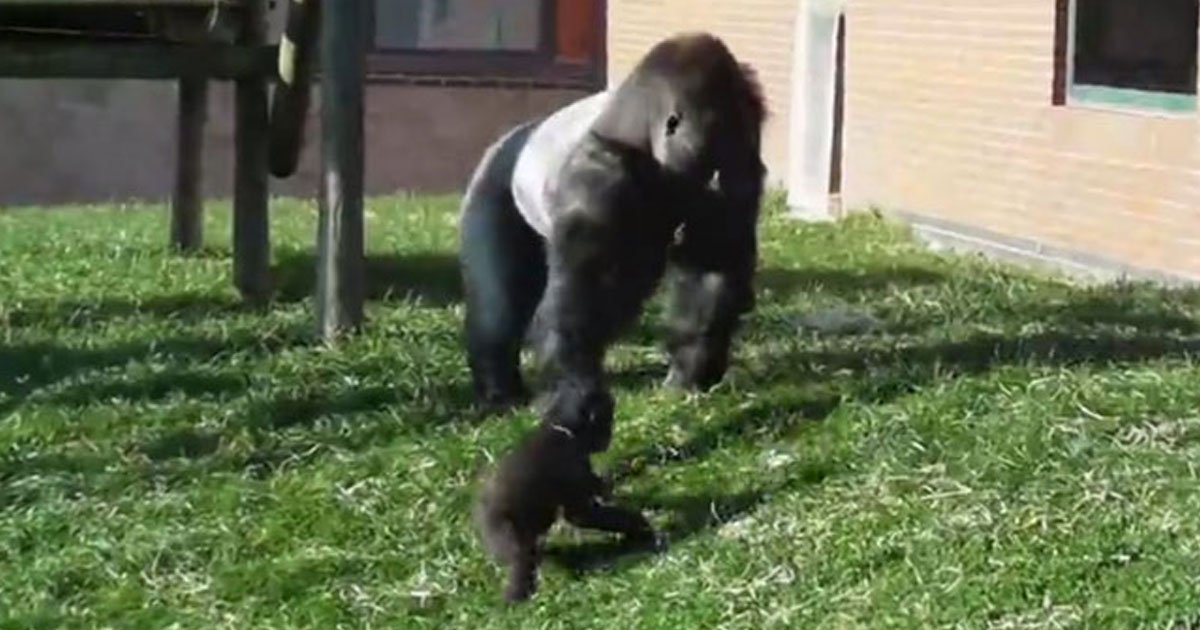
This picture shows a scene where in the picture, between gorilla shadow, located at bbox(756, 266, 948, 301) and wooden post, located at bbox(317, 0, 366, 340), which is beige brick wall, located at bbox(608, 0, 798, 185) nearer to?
gorilla shadow, located at bbox(756, 266, 948, 301)

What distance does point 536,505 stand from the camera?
538 cm

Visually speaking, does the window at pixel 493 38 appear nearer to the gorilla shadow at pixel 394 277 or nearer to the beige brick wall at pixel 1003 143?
the beige brick wall at pixel 1003 143

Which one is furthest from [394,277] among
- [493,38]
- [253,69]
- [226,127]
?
[493,38]

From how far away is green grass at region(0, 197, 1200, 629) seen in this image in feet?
16.8

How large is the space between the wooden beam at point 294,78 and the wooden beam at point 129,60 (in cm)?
13

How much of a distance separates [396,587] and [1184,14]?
492cm

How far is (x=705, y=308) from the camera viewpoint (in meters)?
6.44

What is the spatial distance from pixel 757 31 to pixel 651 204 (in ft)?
25.6

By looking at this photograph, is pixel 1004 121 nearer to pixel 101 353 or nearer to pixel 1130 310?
pixel 1130 310

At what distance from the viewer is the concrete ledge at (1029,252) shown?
30.6 feet

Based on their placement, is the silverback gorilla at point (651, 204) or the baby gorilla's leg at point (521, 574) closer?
the baby gorilla's leg at point (521, 574)

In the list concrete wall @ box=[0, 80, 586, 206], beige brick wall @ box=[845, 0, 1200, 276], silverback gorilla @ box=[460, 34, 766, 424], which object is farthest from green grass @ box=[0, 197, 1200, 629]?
concrete wall @ box=[0, 80, 586, 206]

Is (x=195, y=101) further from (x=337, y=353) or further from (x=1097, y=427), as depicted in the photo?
(x=1097, y=427)

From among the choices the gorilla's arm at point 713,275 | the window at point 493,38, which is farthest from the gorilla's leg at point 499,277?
the window at point 493,38
